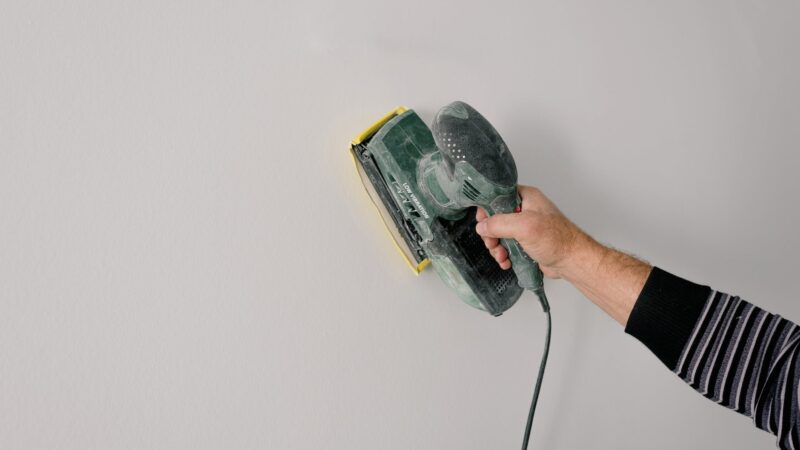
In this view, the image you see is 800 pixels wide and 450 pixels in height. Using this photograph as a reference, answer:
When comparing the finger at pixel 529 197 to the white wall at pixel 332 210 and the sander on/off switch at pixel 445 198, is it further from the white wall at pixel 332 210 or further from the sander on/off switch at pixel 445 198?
the white wall at pixel 332 210

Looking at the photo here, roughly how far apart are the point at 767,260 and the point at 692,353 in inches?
29.5

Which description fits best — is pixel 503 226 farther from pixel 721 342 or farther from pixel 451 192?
pixel 721 342

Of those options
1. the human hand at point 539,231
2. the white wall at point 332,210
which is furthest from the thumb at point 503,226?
the white wall at point 332,210

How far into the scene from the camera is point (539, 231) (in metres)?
0.86

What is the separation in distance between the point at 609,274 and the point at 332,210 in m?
0.44

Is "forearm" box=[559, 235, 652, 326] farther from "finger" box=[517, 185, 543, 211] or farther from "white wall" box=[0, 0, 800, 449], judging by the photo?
"white wall" box=[0, 0, 800, 449]

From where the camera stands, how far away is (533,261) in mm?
936

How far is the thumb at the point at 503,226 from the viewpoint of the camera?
2.82 feet

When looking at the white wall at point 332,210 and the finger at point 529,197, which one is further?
the finger at point 529,197

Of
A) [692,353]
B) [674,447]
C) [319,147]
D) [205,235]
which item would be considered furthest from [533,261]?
[674,447]

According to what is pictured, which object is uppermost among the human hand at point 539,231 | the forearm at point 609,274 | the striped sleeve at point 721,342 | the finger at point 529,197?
the finger at point 529,197

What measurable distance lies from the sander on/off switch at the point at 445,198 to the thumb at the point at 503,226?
0.01 m

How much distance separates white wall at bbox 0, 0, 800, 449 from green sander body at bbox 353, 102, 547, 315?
59 millimetres

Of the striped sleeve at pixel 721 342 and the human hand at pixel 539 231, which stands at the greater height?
the human hand at pixel 539 231
